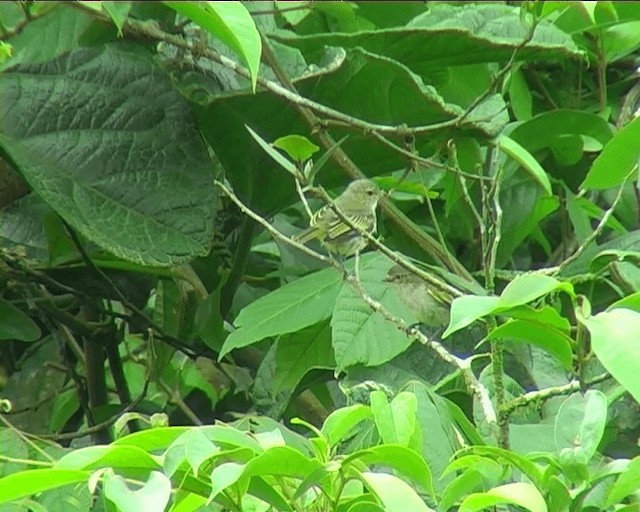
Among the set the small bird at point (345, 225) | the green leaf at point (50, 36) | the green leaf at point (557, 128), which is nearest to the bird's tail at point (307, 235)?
the small bird at point (345, 225)

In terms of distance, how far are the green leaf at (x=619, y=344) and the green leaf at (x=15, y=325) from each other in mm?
655

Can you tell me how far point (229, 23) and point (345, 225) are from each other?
671 millimetres

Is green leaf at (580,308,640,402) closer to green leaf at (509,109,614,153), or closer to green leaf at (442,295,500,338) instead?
green leaf at (442,295,500,338)

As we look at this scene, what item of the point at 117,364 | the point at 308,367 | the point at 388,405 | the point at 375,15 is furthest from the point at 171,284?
the point at 388,405

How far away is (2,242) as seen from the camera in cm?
122

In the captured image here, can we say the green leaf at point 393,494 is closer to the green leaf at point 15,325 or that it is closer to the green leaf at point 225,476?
the green leaf at point 225,476

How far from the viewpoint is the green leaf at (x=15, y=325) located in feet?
3.75

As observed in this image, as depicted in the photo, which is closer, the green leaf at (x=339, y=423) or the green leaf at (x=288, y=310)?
the green leaf at (x=339, y=423)

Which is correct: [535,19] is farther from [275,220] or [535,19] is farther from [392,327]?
[275,220]

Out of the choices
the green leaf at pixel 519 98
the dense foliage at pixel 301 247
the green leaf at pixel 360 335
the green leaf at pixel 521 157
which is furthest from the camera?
the green leaf at pixel 519 98

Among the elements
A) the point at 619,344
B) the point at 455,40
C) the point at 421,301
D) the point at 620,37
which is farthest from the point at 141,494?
the point at 620,37

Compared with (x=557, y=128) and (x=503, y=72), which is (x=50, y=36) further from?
(x=557, y=128)

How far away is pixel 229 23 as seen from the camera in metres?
0.63

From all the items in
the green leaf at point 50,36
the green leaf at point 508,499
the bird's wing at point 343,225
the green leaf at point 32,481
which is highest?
the green leaf at point 50,36
